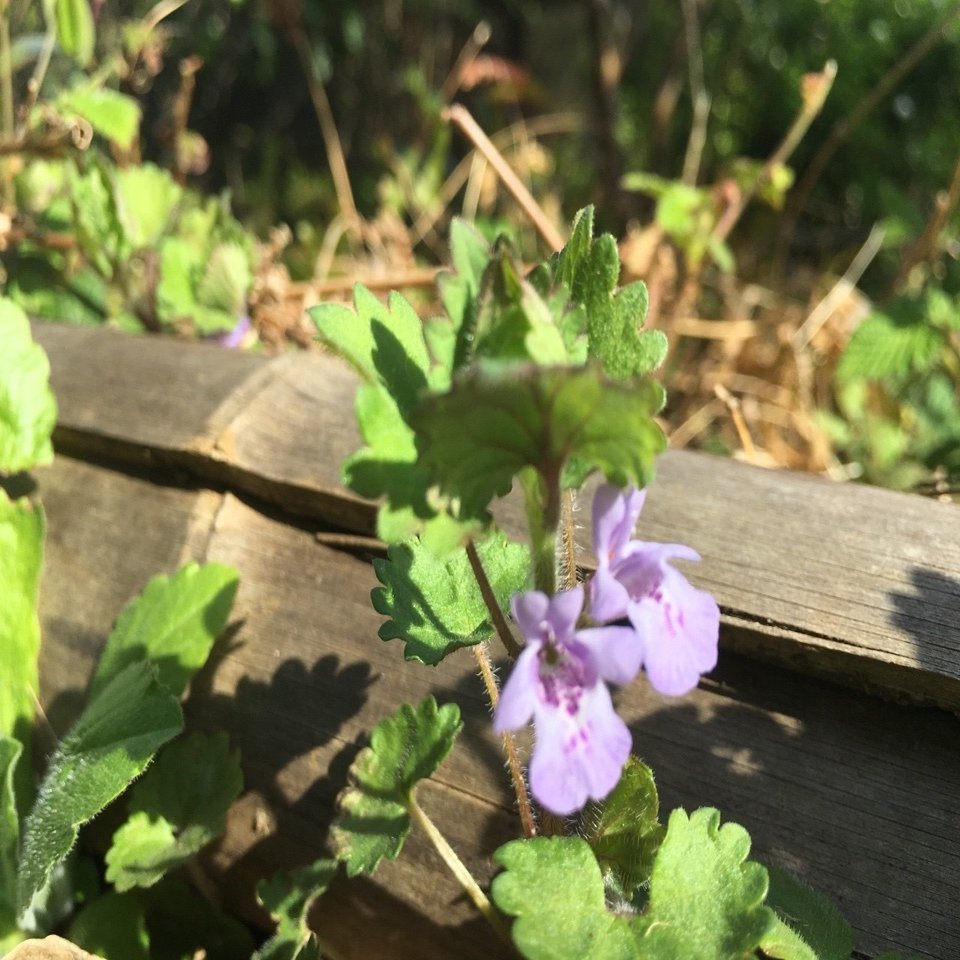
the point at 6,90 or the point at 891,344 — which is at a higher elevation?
the point at 6,90

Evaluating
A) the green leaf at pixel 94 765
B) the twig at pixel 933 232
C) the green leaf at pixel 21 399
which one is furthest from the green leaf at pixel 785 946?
the twig at pixel 933 232

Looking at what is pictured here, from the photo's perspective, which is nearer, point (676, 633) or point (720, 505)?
point (676, 633)

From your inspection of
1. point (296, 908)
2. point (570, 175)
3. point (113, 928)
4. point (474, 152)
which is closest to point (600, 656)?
point (296, 908)

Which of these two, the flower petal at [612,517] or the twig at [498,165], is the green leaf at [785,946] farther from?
the twig at [498,165]

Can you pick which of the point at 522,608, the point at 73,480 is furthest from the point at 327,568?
the point at 522,608

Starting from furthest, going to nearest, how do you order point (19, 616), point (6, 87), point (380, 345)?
point (6, 87)
point (19, 616)
point (380, 345)

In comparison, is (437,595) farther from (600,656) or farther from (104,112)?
(104,112)
